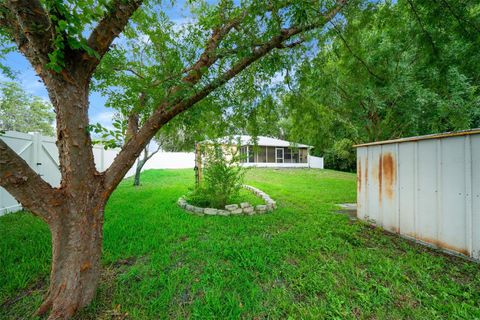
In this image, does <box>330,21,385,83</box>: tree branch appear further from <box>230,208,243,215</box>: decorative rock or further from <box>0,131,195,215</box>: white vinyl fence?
<box>0,131,195,215</box>: white vinyl fence

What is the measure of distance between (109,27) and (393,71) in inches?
290

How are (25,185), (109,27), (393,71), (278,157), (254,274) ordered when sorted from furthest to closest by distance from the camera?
1. (278,157)
2. (393,71)
3. (254,274)
4. (109,27)
5. (25,185)

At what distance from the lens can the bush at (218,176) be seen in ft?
16.0

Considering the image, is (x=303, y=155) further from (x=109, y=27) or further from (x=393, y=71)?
(x=109, y=27)

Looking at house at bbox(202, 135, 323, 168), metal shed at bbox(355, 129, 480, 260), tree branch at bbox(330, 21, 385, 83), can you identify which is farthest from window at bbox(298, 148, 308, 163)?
metal shed at bbox(355, 129, 480, 260)

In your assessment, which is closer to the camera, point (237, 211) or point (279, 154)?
point (237, 211)

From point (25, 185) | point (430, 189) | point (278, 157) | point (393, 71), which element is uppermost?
point (393, 71)

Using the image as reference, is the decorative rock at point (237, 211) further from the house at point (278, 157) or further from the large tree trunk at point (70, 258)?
the house at point (278, 157)

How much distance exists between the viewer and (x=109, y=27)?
163 centimetres

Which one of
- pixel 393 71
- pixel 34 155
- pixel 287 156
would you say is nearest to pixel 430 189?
pixel 393 71

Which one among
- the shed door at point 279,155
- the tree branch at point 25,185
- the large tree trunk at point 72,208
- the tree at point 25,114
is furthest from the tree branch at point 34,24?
the tree at point 25,114

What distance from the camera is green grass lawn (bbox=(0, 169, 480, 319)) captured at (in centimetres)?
178

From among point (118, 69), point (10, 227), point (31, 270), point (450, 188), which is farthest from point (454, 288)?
point (10, 227)

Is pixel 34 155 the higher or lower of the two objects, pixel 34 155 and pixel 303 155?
the lower
